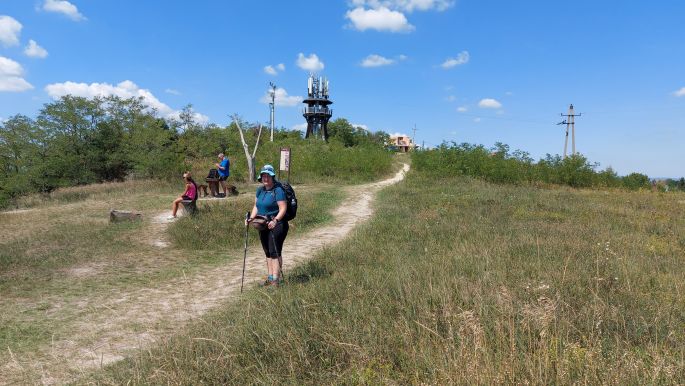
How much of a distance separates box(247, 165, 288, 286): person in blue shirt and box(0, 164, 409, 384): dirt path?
83cm

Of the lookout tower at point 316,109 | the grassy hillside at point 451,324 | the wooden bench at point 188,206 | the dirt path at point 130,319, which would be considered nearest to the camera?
the grassy hillside at point 451,324

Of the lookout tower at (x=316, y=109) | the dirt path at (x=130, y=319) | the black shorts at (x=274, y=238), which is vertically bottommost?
the dirt path at (x=130, y=319)

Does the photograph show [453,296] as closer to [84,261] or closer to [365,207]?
[84,261]

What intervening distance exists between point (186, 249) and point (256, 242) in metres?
1.68

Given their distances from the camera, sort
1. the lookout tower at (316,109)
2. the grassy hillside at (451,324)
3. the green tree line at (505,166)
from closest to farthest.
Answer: the grassy hillside at (451,324)
the green tree line at (505,166)
the lookout tower at (316,109)

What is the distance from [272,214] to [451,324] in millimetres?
3218

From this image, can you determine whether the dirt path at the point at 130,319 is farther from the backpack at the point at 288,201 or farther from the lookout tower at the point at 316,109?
the lookout tower at the point at 316,109

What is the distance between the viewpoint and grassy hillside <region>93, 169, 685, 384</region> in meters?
2.56

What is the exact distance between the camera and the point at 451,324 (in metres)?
3.45

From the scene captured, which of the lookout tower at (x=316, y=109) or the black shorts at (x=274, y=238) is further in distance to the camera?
the lookout tower at (x=316, y=109)

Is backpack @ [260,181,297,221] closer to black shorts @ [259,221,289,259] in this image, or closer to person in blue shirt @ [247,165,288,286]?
person in blue shirt @ [247,165,288,286]

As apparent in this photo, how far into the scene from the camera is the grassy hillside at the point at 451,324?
2557mm

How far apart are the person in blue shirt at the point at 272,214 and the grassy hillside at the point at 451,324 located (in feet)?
1.34

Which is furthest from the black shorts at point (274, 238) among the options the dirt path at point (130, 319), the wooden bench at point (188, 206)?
the wooden bench at point (188, 206)
